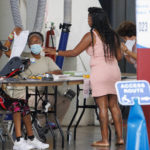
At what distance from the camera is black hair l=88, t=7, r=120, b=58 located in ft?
20.5

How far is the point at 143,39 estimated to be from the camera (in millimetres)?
4879

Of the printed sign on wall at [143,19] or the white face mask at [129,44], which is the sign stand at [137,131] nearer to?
the printed sign on wall at [143,19]

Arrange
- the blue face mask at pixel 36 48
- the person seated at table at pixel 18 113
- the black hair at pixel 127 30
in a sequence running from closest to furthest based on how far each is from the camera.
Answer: the person seated at table at pixel 18 113 < the blue face mask at pixel 36 48 < the black hair at pixel 127 30

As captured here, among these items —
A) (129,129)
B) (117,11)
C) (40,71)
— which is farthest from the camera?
(117,11)

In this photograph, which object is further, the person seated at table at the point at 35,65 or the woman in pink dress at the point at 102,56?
the person seated at table at the point at 35,65

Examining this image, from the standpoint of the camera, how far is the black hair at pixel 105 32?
20.5 ft

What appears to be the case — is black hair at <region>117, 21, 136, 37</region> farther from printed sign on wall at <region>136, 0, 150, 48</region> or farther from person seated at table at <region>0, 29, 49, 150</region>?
printed sign on wall at <region>136, 0, 150, 48</region>

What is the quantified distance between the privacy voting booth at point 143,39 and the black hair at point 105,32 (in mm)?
1281

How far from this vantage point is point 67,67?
848cm

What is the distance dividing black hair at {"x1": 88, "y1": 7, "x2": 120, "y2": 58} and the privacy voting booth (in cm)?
128

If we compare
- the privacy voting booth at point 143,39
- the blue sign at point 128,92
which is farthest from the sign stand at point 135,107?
the privacy voting booth at point 143,39

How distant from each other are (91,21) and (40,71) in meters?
1.16

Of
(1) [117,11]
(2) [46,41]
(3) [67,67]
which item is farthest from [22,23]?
(1) [117,11]

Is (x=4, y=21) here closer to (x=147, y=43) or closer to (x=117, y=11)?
(x=117, y=11)
